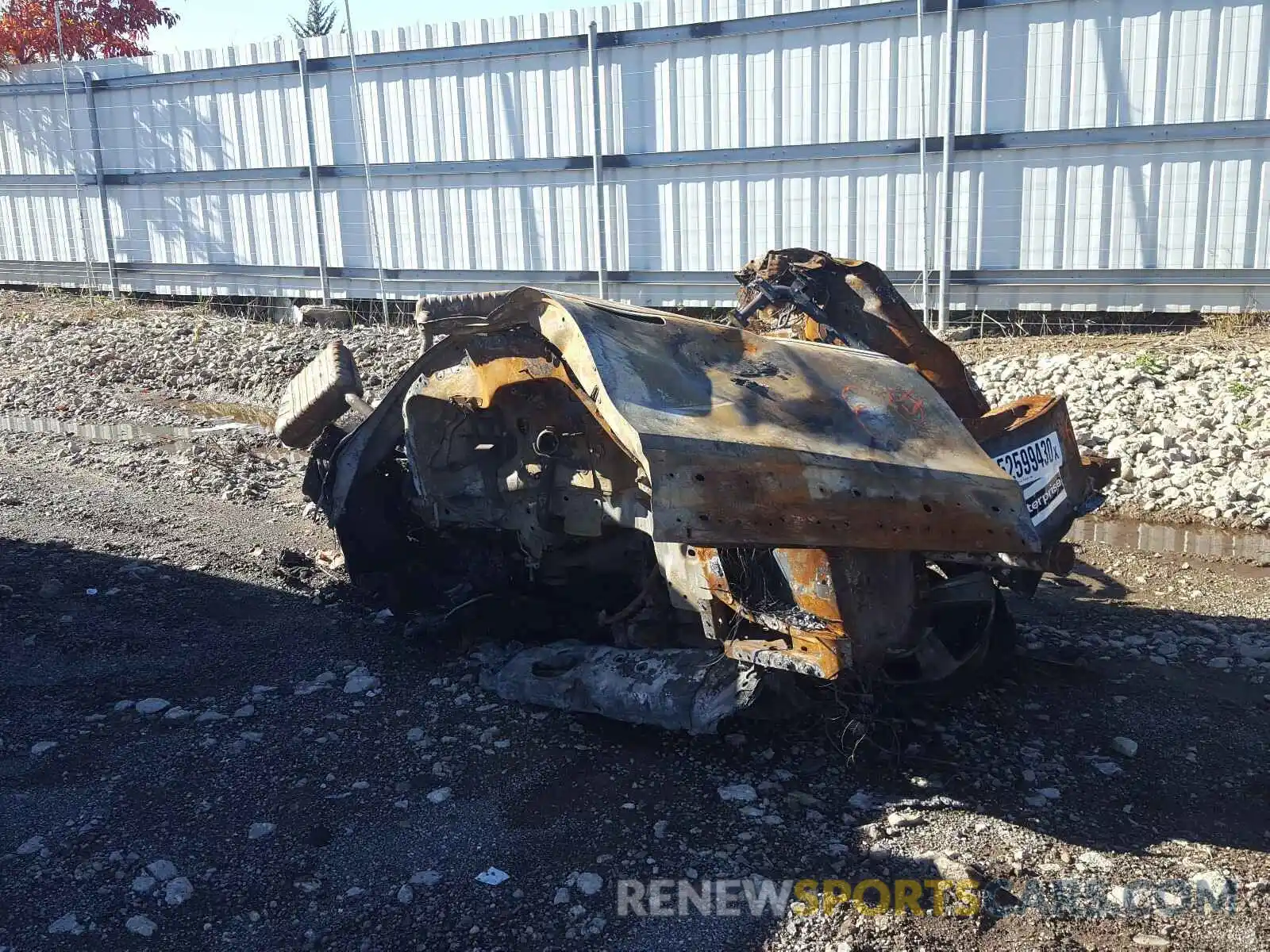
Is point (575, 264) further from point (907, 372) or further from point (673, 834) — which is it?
point (673, 834)

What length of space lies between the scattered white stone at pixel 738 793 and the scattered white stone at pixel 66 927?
5.98 feet

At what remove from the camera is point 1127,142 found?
874 centimetres

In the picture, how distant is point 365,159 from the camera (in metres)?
11.4

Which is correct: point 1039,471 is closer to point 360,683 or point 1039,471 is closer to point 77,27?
point 360,683

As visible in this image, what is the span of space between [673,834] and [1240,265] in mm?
7581

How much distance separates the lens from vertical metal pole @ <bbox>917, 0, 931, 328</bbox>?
29.4 feet

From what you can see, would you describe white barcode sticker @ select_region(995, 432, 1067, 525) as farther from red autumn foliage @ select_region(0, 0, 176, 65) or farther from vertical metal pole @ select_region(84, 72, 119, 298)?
red autumn foliage @ select_region(0, 0, 176, 65)

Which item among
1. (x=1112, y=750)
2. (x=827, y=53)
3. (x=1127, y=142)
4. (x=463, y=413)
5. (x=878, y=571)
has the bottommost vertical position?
(x=1112, y=750)

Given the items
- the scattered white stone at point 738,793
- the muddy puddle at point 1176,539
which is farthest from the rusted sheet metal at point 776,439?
the muddy puddle at point 1176,539

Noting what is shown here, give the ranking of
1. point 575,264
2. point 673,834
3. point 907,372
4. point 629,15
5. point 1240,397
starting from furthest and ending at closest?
point 575,264
point 629,15
point 1240,397
point 907,372
point 673,834

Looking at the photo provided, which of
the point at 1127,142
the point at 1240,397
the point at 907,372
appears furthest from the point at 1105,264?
the point at 907,372

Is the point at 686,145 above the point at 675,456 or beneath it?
above

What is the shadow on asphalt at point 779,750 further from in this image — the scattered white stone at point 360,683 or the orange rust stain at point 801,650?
the orange rust stain at point 801,650

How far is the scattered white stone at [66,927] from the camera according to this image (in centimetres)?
288
